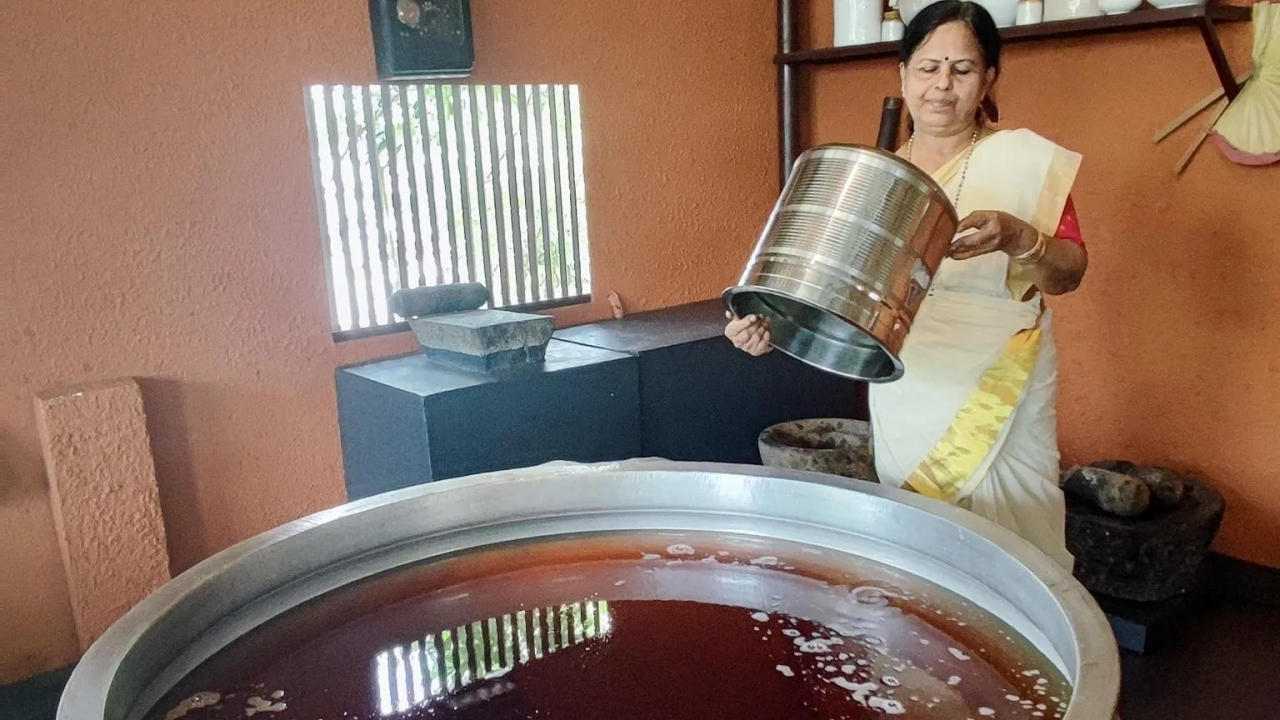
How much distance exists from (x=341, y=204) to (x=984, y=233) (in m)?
1.59

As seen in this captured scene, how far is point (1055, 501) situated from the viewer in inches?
67.1

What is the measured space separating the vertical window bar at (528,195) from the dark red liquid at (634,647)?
1.56m

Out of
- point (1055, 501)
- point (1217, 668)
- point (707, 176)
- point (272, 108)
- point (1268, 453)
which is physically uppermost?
point (272, 108)

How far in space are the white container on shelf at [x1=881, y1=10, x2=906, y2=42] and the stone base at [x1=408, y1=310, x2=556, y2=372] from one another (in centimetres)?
142

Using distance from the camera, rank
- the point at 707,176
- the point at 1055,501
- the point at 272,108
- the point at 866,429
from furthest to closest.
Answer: the point at 707,176 < the point at 866,429 < the point at 272,108 < the point at 1055,501

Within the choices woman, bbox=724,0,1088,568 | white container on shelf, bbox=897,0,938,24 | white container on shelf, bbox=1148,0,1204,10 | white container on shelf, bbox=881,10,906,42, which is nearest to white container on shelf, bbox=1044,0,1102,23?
white container on shelf, bbox=1148,0,1204,10

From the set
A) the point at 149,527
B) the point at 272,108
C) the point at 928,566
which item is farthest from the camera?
the point at 272,108

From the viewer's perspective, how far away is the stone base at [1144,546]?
2314 mm

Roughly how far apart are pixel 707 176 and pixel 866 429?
1016 mm

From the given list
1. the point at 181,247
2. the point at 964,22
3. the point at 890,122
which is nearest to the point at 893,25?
the point at 890,122

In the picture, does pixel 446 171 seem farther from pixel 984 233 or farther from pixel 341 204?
pixel 984 233

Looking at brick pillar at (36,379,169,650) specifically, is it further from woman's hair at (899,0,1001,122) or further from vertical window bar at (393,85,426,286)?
woman's hair at (899,0,1001,122)

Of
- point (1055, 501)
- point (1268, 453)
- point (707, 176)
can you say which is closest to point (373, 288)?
point (707, 176)

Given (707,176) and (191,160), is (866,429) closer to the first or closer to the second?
(707,176)
